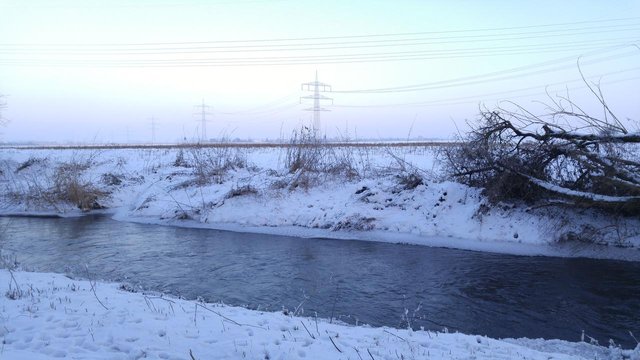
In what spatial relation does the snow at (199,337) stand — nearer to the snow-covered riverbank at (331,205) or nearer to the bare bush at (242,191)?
the snow-covered riverbank at (331,205)

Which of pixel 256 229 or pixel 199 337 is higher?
pixel 199 337

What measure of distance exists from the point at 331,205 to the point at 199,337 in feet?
40.8

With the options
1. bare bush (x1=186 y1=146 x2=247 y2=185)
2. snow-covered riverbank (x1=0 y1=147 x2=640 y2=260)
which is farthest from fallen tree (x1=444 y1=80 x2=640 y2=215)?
bare bush (x1=186 y1=146 x2=247 y2=185)

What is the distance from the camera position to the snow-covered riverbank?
46.2 feet

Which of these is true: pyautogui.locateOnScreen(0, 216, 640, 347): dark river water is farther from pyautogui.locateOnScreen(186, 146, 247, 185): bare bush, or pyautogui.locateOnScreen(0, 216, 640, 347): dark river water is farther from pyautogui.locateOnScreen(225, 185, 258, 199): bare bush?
pyautogui.locateOnScreen(186, 146, 247, 185): bare bush

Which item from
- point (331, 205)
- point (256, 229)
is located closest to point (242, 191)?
point (256, 229)

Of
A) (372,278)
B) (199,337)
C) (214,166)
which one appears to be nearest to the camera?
(199,337)

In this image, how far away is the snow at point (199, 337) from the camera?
556cm

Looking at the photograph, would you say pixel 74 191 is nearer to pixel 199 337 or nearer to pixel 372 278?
pixel 372 278

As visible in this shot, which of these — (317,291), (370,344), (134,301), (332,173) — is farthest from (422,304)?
(332,173)

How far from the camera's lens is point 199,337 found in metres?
6.02

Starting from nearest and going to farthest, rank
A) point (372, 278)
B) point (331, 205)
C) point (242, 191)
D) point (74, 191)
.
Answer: point (372, 278), point (331, 205), point (242, 191), point (74, 191)

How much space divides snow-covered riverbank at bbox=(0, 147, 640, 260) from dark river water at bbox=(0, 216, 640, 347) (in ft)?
3.27

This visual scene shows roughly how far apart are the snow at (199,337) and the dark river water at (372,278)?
143 cm
